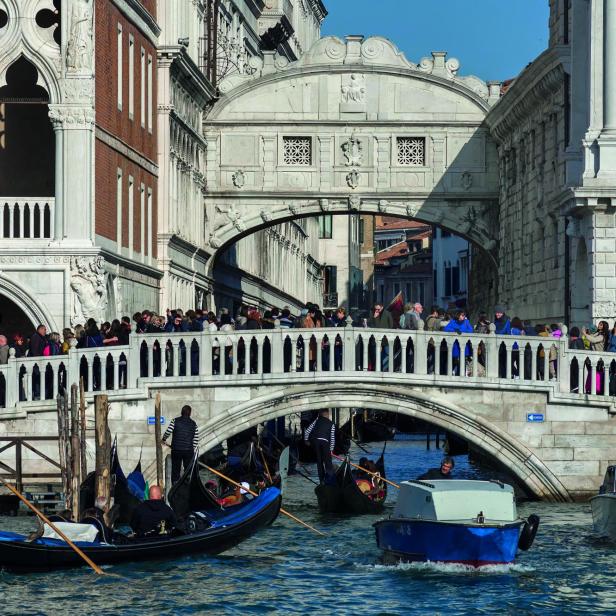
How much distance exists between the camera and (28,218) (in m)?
31.8

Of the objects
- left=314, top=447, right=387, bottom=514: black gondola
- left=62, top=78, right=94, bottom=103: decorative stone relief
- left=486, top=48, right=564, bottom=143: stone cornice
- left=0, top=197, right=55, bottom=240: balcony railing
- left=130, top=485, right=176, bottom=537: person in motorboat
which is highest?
→ left=486, top=48, right=564, bottom=143: stone cornice

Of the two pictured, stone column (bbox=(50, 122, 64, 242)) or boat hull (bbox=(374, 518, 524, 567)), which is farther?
stone column (bbox=(50, 122, 64, 242))

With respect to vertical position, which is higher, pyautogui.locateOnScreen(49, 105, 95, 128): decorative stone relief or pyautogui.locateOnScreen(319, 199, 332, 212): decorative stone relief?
pyautogui.locateOnScreen(49, 105, 95, 128): decorative stone relief

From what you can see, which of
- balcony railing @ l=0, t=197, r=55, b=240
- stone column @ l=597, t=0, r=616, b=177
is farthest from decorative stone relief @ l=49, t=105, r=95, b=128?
stone column @ l=597, t=0, r=616, b=177

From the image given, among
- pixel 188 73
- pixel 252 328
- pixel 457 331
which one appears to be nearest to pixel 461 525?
pixel 457 331

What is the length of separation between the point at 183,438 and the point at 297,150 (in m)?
16.4

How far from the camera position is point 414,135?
42.0 m

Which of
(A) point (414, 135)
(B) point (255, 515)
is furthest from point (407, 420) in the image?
(B) point (255, 515)

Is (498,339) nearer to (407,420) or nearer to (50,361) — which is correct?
(50,361)

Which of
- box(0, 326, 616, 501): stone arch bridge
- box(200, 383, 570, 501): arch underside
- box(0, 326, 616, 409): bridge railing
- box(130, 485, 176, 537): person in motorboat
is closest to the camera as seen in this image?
box(130, 485, 176, 537): person in motorboat

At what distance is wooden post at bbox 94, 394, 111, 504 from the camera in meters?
24.5

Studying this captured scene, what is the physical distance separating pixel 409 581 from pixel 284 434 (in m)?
24.1

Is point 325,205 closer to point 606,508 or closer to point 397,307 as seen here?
point 397,307

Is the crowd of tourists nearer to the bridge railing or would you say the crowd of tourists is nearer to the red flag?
the bridge railing
